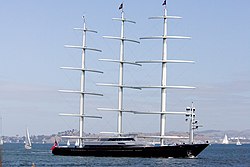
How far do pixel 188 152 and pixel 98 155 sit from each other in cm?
1448

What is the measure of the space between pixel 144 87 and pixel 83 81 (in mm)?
11518

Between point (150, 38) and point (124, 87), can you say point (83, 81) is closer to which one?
point (124, 87)

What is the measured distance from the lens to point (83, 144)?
112 meters

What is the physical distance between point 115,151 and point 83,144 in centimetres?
933

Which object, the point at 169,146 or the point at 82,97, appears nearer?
the point at 169,146

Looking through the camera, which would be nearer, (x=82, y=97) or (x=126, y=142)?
(x=126, y=142)

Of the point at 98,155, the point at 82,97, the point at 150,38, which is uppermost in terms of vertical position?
the point at 150,38

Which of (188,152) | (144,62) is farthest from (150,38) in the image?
(188,152)

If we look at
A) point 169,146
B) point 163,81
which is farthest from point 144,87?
point 169,146

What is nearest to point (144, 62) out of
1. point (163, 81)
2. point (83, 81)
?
point (163, 81)

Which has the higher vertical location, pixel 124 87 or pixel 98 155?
pixel 124 87

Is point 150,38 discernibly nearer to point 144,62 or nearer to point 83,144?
point 144,62

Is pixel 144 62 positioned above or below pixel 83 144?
above

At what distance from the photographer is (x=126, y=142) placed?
343 feet
